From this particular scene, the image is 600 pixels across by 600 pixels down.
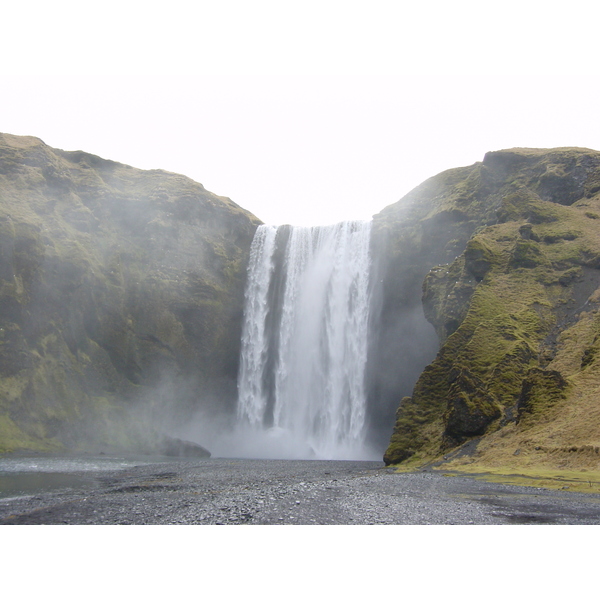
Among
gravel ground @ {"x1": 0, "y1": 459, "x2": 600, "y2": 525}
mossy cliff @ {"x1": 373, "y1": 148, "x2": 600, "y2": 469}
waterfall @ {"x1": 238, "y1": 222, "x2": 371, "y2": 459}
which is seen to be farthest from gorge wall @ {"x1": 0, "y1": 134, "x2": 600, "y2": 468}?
gravel ground @ {"x1": 0, "y1": 459, "x2": 600, "y2": 525}

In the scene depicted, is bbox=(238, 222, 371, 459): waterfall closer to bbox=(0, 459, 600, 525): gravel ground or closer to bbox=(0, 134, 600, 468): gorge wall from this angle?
bbox=(0, 134, 600, 468): gorge wall

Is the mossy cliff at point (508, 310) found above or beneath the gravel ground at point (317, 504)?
above

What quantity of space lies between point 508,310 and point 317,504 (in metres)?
25.8

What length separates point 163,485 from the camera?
22.1 metres

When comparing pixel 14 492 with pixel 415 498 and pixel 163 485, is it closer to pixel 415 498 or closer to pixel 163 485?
pixel 163 485

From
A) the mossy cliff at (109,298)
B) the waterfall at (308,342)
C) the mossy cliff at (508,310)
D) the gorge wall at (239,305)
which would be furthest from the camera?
the waterfall at (308,342)

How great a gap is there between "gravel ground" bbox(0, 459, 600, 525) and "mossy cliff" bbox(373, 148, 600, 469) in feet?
22.6

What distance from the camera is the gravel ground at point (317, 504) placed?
498 inches

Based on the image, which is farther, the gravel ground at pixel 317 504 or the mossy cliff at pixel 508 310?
the mossy cliff at pixel 508 310

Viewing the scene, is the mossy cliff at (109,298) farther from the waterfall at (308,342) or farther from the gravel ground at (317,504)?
the gravel ground at (317,504)

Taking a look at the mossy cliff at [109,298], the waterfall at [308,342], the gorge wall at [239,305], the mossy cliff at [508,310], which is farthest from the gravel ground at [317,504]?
the mossy cliff at [109,298]

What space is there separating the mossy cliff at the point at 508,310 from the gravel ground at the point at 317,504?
6902 mm

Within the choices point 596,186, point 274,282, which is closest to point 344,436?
point 274,282

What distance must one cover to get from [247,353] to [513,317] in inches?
1394
